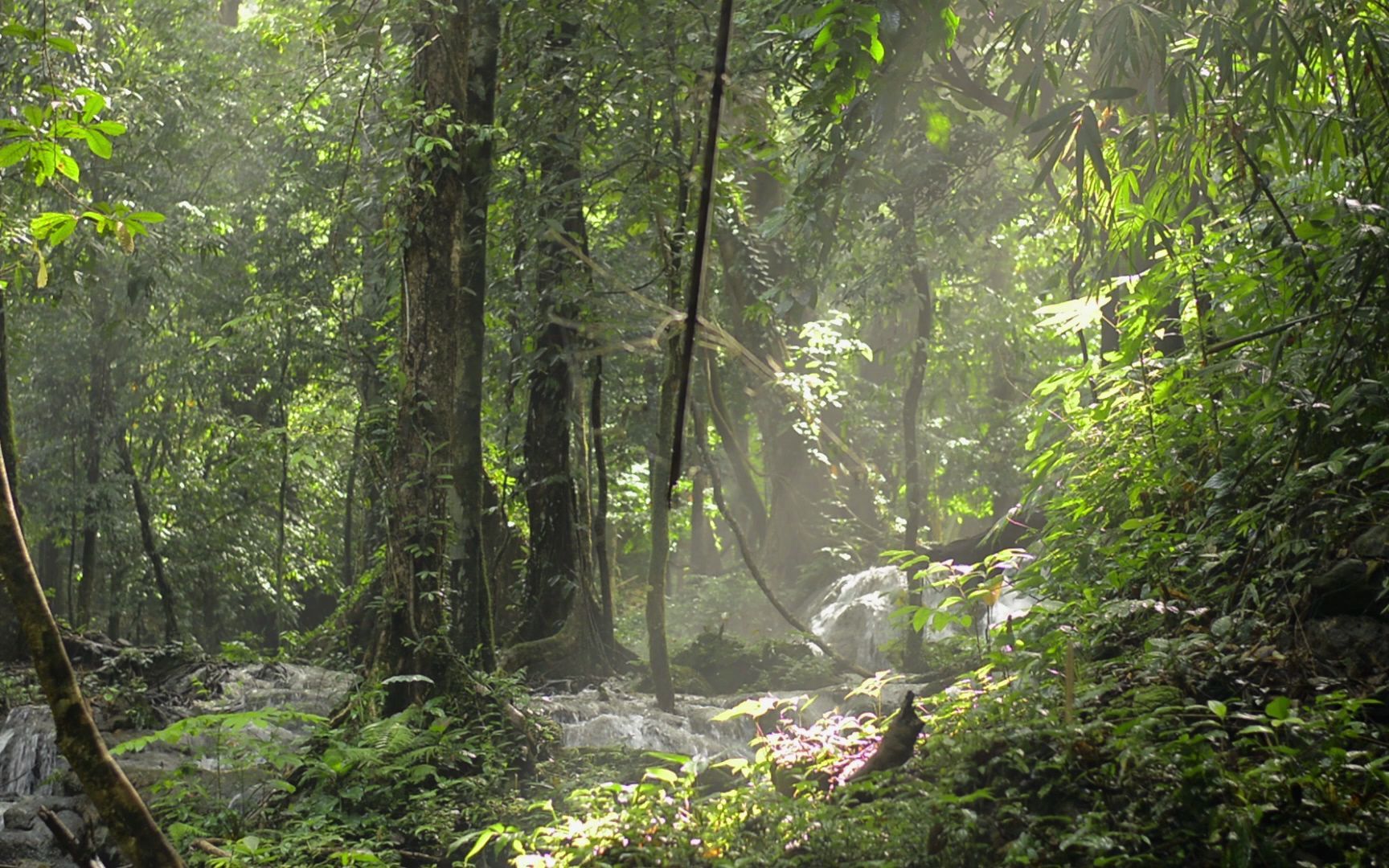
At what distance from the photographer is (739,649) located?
1197cm

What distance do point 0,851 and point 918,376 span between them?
954cm

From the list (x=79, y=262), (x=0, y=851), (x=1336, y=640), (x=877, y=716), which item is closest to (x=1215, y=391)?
(x=1336, y=640)

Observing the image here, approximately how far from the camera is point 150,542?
42.9 feet

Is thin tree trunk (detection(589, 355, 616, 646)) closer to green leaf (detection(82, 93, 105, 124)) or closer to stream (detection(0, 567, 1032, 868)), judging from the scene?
stream (detection(0, 567, 1032, 868))

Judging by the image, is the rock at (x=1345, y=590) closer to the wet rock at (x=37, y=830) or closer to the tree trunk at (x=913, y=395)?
the wet rock at (x=37, y=830)

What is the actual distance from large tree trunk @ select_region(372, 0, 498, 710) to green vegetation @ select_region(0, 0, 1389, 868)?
3 cm

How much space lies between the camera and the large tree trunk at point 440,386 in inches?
245

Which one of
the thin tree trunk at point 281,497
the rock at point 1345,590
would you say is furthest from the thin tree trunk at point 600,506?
the rock at point 1345,590

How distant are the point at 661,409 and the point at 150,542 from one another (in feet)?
25.5

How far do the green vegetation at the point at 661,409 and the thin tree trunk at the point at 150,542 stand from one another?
96 millimetres

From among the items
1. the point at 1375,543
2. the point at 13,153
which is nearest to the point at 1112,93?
the point at 1375,543

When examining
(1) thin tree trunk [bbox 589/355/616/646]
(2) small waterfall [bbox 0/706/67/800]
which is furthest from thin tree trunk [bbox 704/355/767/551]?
(2) small waterfall [bbox 0/706/67/800]

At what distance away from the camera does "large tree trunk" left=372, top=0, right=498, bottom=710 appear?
622cm

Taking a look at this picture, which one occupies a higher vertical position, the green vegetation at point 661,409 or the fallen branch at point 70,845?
the green vegetation at point 661,409
